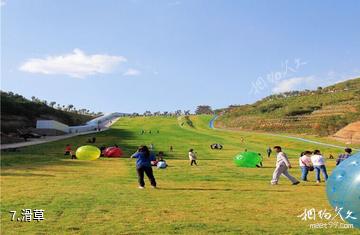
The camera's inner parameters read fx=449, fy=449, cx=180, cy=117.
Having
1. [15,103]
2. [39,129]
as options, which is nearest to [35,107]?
[15,103]

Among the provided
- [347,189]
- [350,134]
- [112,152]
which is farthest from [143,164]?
[350,134]

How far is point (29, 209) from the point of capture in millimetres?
13422

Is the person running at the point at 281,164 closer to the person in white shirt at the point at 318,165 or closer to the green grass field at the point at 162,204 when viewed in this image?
the green grass field at the point at 162,204

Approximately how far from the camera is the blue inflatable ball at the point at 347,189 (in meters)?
10.2

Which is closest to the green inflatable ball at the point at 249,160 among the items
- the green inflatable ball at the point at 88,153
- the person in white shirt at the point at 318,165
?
the person in white shirt at the point at 318,165

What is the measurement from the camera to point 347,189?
10.4m

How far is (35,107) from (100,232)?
3757 inches

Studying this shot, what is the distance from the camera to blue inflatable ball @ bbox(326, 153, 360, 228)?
10172 millimetres

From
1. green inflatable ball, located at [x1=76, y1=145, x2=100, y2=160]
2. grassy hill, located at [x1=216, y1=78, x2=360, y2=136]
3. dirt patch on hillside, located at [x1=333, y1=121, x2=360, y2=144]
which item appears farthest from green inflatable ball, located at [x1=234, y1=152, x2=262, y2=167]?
grassy hill, located at [x1=216, y1=78, x2=360, y2=136]

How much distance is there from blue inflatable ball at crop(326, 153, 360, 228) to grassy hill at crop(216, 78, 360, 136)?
2753 inches

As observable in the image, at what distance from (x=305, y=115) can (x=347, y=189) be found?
86524 mm

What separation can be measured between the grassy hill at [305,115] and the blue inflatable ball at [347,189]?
69.9 meters

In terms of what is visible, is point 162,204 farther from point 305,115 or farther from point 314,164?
point 305,115

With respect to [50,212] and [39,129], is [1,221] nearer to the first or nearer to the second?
[50,212]
